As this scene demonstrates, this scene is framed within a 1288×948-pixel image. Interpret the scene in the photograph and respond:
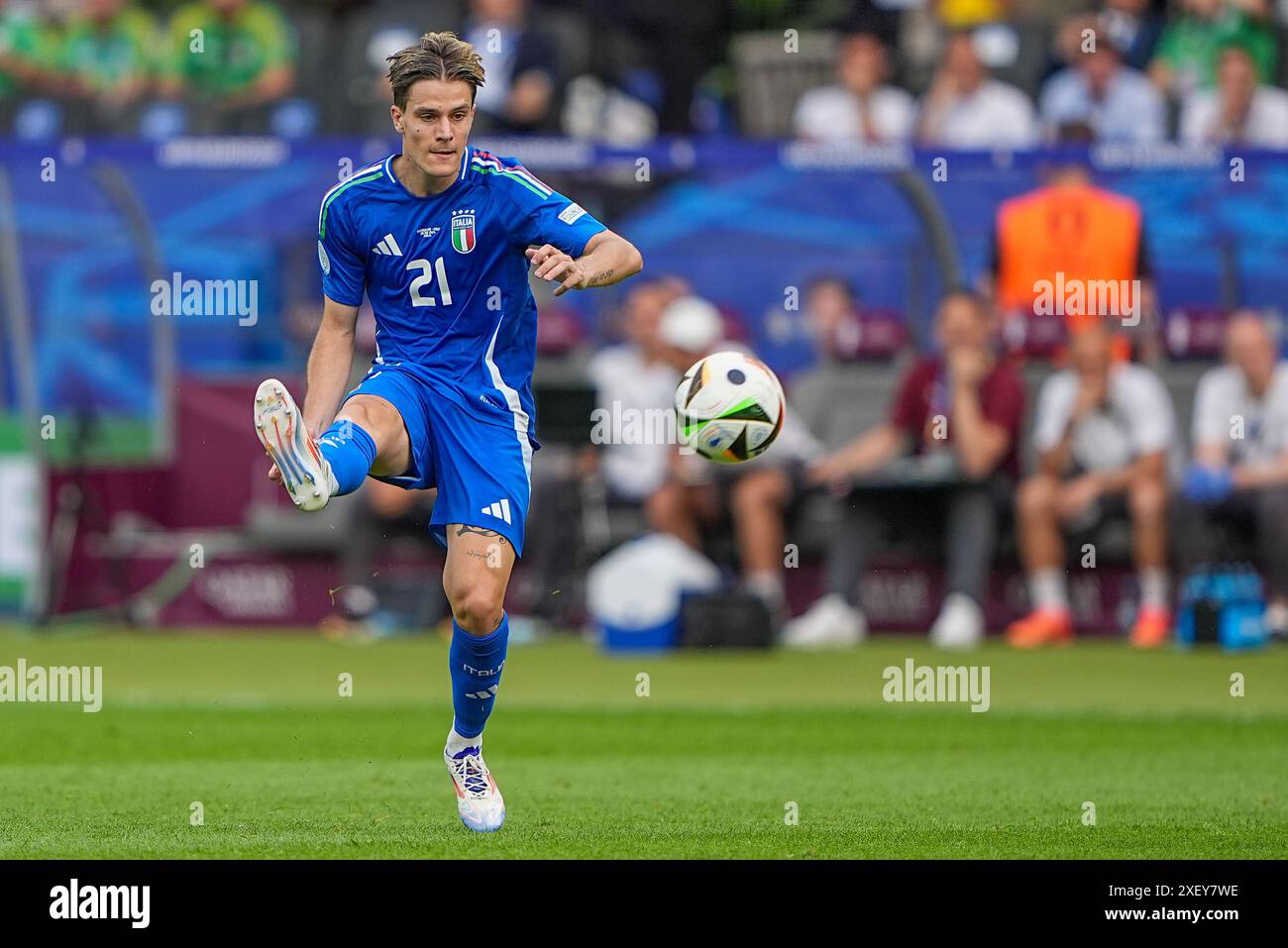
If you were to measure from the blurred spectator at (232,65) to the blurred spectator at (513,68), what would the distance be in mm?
1699

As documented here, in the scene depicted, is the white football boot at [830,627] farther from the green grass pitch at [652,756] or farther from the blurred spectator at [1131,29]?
the blurred spectator at [1131,29]

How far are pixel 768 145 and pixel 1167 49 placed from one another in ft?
13.0

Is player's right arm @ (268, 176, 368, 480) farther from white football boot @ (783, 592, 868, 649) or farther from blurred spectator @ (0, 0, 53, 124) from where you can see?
blurred spectator @ (0, 0, 53, 124)

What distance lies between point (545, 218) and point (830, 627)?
25.4ft

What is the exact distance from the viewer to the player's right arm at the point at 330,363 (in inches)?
307

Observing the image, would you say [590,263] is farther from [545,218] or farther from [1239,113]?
[1239,113]

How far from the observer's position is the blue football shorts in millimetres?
7695

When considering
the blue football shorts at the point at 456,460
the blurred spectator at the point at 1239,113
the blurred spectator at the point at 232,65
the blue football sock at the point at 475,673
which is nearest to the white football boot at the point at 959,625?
the blurred spectator at the point at 1239,113

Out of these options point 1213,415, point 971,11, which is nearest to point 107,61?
point 971,11

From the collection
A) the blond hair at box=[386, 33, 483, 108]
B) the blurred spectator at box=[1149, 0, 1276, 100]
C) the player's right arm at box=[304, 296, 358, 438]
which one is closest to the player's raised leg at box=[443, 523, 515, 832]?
the player's right arm at box=[304, 296, 358, 438]

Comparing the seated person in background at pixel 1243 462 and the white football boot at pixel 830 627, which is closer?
the seated person in background at pixel 1243 462

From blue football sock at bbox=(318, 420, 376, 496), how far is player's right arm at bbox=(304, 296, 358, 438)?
0.33 metres
